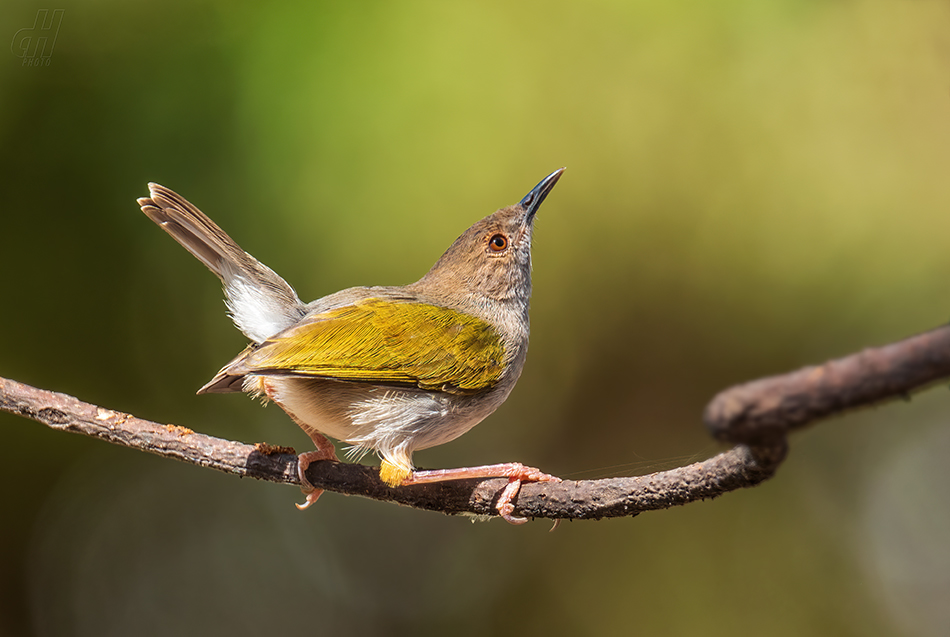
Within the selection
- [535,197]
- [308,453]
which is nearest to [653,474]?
[308,453]

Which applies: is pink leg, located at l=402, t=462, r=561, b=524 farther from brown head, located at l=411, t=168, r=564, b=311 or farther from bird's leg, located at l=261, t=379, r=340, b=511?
brown head, located at l=411, t=168, r=564, b=311

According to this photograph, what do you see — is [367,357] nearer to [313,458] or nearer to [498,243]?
[313,458]

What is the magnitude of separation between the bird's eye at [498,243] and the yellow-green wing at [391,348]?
335 mm

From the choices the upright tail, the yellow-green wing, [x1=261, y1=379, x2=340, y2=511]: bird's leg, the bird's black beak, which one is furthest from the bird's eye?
[x1=261, y1=379, x2=340, y2=511]: bird's leg

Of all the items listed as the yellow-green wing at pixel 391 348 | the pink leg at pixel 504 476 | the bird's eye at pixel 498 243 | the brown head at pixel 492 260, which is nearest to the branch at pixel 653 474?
the pink leg at pixel 504 476

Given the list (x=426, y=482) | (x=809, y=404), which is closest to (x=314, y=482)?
(x=426, y=482)

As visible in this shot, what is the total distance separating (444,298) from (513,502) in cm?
95

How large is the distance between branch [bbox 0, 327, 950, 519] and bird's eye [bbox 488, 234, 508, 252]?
925mm

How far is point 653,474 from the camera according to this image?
1.39 meters

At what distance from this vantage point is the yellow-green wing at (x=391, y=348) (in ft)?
6.68

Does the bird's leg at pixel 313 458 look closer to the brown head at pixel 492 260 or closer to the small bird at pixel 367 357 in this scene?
the small bird at pixel 367 357

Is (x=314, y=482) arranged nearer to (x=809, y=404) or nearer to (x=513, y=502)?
(x=513, y=502)

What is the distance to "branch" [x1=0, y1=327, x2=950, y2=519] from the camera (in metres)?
0.72

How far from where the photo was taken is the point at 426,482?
193 centimetres
